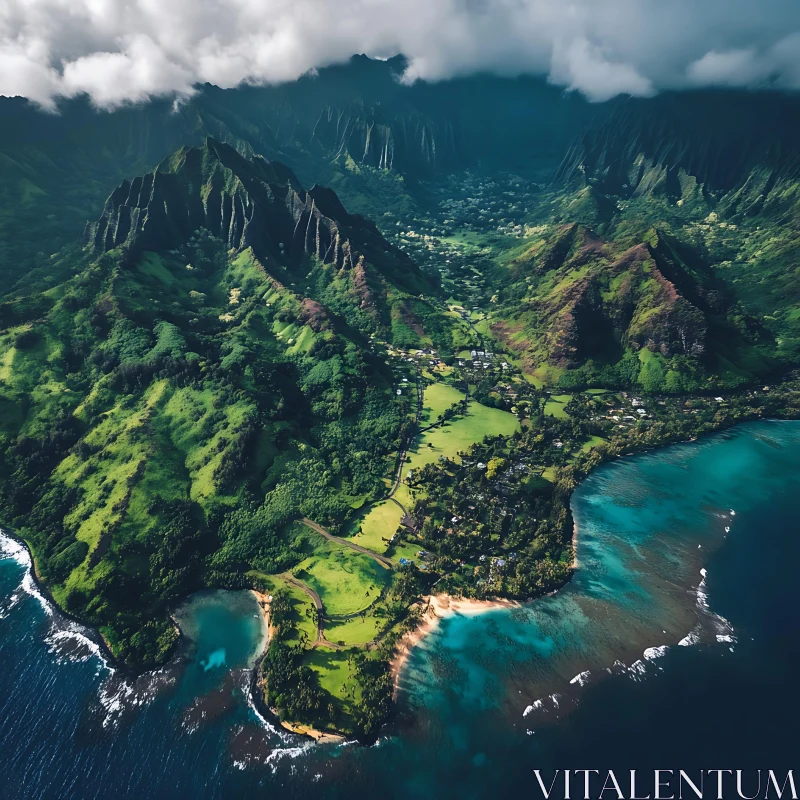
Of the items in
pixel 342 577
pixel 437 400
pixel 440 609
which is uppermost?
pixel 437 400

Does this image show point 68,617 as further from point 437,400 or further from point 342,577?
point 437,400

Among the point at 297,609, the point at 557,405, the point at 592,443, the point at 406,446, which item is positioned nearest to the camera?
the point at 297,609

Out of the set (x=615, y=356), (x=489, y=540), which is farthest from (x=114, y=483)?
(x=615, y=356)

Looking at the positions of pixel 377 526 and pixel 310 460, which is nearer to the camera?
pixel 377 526

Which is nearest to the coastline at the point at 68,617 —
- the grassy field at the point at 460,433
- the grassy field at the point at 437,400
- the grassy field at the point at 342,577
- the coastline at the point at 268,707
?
the coastline at the point at 268,707

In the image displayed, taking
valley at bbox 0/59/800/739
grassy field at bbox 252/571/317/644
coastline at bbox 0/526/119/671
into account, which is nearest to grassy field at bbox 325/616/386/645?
valley at bbox 0/59/800/739

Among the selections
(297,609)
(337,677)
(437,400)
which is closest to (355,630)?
(337,677)
